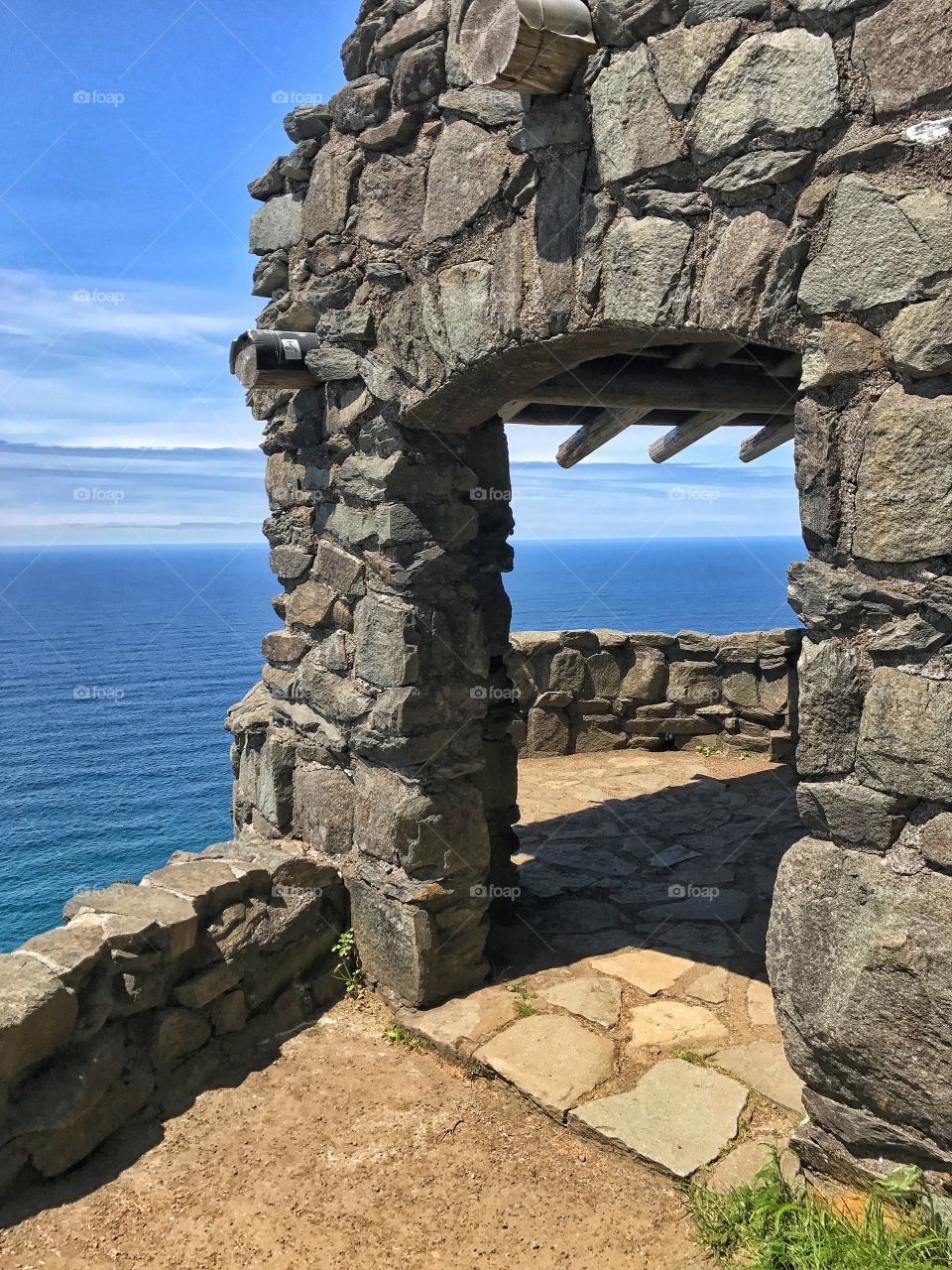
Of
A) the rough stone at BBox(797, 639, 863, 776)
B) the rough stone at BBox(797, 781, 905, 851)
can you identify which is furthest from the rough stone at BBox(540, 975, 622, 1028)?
the rough stone at BBox(797, 639, 863, 776)

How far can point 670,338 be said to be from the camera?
3.35m

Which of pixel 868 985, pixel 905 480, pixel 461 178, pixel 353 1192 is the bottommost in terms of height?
pixel 353 1192

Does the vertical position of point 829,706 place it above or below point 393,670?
above

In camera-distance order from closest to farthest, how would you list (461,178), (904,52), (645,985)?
(904,52)
(461,178)
(645,985)

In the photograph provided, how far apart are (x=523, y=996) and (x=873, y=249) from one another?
338cm

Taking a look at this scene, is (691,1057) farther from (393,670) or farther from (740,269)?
(740,269)

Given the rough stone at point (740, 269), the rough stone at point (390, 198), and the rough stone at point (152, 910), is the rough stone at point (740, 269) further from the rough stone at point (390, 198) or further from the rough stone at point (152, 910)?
the rough stone at point (152, 910)

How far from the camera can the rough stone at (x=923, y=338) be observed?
7.32 feet

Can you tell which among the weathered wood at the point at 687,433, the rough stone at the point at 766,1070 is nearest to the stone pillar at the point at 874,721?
the rough stone at the point at 766,1070

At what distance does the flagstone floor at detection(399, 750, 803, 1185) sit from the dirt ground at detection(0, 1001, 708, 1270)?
0.56 ft

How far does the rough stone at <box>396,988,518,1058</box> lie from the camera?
393 centimetres

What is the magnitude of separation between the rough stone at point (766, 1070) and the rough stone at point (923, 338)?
2497mm

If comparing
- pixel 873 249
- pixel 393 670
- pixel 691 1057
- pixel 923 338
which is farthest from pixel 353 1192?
pixel 873 249

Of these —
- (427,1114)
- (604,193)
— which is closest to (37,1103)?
(427,1114)
